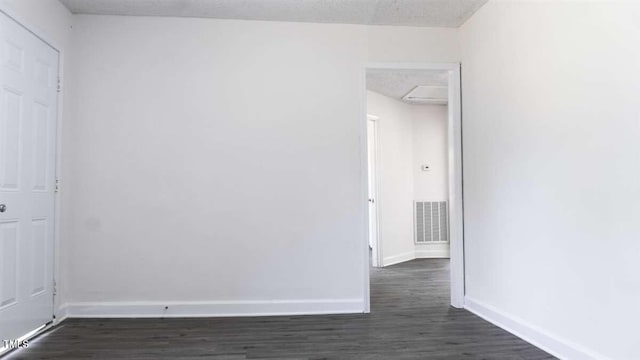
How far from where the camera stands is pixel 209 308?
10.5 feet

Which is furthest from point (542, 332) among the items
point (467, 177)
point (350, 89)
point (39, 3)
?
point (39, 3)

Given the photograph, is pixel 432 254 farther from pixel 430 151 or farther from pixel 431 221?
pixel 430 151

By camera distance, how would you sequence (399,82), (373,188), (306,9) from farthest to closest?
(373,188), (399,82), (306,9)

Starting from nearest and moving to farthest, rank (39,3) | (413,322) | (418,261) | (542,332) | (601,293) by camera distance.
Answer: (601,293)
(542,332)
(39,3)
(413,322)
(418,261)

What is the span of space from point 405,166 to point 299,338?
12.3 ft

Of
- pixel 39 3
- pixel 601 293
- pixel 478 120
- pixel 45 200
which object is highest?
pixel 39 3

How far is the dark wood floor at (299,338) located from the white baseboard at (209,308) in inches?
3.4

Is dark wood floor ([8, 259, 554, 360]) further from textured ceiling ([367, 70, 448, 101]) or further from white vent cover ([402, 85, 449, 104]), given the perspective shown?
white vent cover ([402, 85, 449, 104])

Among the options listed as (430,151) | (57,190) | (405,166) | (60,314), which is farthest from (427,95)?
(60,314)

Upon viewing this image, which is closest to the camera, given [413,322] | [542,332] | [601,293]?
[601,293]

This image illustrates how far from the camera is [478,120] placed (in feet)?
10.5

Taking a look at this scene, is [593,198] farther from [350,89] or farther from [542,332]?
[350,89]

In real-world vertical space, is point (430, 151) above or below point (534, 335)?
above

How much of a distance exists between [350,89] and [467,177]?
1287 mm
